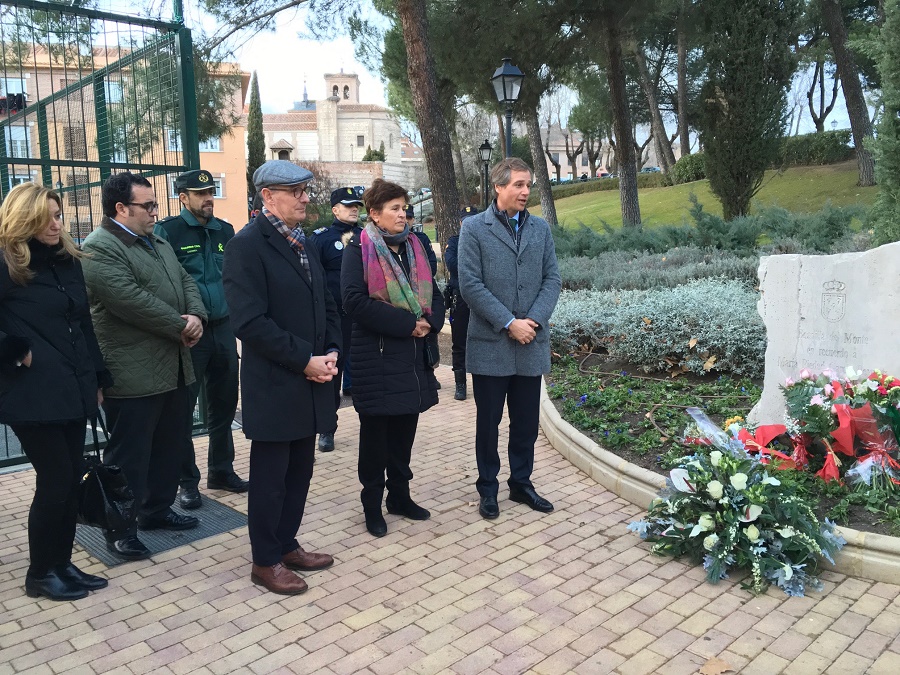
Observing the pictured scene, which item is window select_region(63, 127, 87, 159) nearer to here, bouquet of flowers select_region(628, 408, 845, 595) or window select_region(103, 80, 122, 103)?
window select_region(103, 80, 122, 103)

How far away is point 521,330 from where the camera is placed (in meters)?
4.21

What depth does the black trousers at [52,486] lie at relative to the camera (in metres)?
3.33

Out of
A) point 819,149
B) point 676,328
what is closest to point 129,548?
point 676,328

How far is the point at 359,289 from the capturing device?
397 cm

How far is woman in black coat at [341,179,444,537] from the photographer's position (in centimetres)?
396

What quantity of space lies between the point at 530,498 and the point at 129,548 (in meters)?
2.23

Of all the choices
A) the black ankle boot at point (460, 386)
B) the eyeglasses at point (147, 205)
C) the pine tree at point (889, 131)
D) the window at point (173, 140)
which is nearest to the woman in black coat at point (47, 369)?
the eyeglasses at point (147, 205)

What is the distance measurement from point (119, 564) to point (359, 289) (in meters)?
1.87

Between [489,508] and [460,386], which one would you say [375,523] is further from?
[460,386]

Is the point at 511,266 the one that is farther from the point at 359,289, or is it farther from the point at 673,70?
the point at 673,70

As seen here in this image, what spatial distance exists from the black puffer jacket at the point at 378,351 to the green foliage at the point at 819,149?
29.2 meters

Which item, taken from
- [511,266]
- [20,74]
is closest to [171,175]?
[20,74]

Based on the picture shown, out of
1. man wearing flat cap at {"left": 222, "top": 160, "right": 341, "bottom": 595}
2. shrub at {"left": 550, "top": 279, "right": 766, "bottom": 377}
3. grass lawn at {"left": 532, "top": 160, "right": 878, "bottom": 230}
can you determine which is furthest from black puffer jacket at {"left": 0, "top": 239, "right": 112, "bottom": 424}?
grass lawn at {"left": 532, "top": 160, "right": 878, "bottom": 230}

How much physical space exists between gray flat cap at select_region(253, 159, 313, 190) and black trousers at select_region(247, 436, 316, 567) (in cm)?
117
